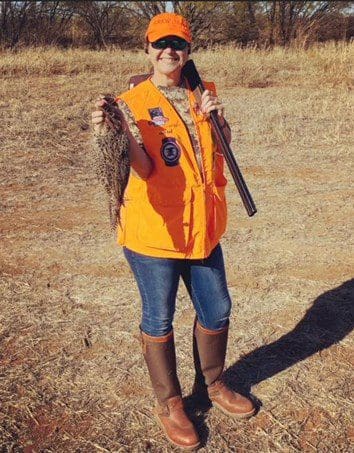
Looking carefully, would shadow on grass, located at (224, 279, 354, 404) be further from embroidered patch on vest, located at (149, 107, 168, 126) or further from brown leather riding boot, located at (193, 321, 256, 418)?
embroidered patch on vest, located at (149, 107, 168, 126)

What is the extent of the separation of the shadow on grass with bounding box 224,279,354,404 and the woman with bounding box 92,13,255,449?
2.56 feet

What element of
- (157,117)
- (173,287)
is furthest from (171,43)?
(173,287)

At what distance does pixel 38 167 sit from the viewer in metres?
6.36

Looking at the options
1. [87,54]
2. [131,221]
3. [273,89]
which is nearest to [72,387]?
[131,221]

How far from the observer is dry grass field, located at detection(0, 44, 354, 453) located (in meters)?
2.67

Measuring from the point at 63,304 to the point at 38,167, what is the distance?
9.83ft

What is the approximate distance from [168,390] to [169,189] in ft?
3.02

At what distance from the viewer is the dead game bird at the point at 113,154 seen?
1.94m

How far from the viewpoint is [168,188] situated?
7.09ft

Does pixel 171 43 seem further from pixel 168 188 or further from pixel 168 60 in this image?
pixel 168 188

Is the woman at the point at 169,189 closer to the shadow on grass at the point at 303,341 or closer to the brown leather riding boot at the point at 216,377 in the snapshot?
the brown leather riding boot at the point at 216,377

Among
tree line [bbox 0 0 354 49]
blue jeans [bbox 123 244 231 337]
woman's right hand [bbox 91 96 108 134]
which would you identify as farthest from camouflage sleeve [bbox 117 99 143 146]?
tree line [bbox 0 0 354 49]

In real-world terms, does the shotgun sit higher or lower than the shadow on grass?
higher

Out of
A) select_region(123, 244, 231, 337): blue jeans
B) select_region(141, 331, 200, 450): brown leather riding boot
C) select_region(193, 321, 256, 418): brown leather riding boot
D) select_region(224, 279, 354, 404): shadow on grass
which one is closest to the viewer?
select_region(123, 244, 231, 337): blue jeans
